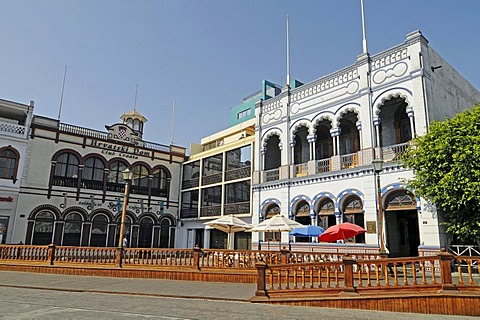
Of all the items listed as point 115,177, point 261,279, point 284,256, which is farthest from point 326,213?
point 115,177

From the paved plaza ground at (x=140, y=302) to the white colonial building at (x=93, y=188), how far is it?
36.4ft

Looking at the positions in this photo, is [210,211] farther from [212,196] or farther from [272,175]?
[272,175]

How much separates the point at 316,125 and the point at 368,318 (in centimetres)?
1279

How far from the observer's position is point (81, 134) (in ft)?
82.7

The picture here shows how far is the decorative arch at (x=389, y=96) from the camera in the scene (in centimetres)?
1492

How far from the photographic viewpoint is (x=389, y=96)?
15.5 m

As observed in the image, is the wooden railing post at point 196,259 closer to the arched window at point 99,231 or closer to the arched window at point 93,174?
the arched window at point 99,231

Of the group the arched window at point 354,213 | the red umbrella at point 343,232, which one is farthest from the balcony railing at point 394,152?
the red umbrella at point 343,232

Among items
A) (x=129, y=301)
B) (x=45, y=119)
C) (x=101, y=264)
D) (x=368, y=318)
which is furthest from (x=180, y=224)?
(x=368, y=318)

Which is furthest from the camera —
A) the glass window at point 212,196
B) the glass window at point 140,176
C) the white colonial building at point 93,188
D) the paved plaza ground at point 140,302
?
the glass window at point 140,176

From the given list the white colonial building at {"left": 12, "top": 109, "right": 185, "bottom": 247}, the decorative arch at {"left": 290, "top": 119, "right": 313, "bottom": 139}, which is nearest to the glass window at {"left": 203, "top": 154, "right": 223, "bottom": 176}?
the white colonial building at {"left": 12, "top": 109, "right": 185, "bottom": 247}

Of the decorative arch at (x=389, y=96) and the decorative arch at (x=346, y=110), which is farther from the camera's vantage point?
the decorative arch at (x=346, y=110)

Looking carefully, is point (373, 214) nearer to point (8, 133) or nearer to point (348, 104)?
point (348, 104)

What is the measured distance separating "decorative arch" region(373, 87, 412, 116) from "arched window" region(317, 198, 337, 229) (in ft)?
16.3
